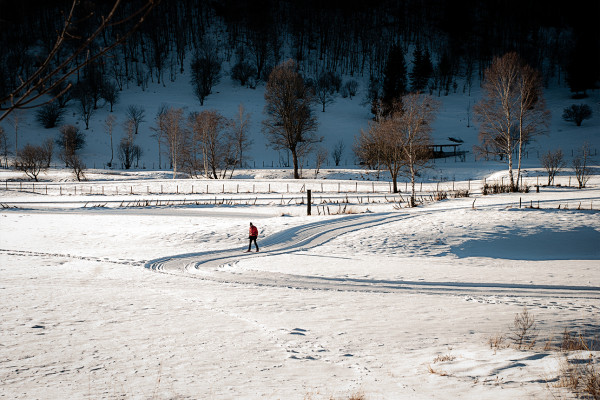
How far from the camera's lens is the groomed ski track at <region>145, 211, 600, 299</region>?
38.5 ft

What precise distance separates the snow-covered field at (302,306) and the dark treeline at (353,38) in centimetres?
8665

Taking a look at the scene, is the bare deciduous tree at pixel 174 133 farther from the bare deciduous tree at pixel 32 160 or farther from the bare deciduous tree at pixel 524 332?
the bare deciduous tree at pixel 524 332

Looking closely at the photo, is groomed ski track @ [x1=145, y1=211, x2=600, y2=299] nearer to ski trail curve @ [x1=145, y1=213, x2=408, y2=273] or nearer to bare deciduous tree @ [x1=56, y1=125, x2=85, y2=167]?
ski trail curve @ [x1=145, y1=213, x2=408, y2=273]

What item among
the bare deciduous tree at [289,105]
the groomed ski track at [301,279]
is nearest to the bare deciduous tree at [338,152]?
the bare deciduous tree at [289,105]

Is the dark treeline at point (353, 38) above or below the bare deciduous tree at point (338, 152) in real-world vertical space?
above

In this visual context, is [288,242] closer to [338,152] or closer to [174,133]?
[174,133]

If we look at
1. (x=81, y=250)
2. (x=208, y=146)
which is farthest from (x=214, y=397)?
(x=208, y=146)

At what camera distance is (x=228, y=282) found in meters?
13.3

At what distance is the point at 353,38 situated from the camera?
139 m

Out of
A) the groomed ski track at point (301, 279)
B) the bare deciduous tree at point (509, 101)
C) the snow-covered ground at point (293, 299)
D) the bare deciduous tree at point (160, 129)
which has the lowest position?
the groomed ski track at point (301, 279)

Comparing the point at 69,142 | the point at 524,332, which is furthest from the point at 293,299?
the point at 69,142

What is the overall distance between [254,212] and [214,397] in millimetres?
26360

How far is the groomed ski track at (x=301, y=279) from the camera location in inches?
463

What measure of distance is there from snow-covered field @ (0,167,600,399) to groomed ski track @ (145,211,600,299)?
9 centimetres
